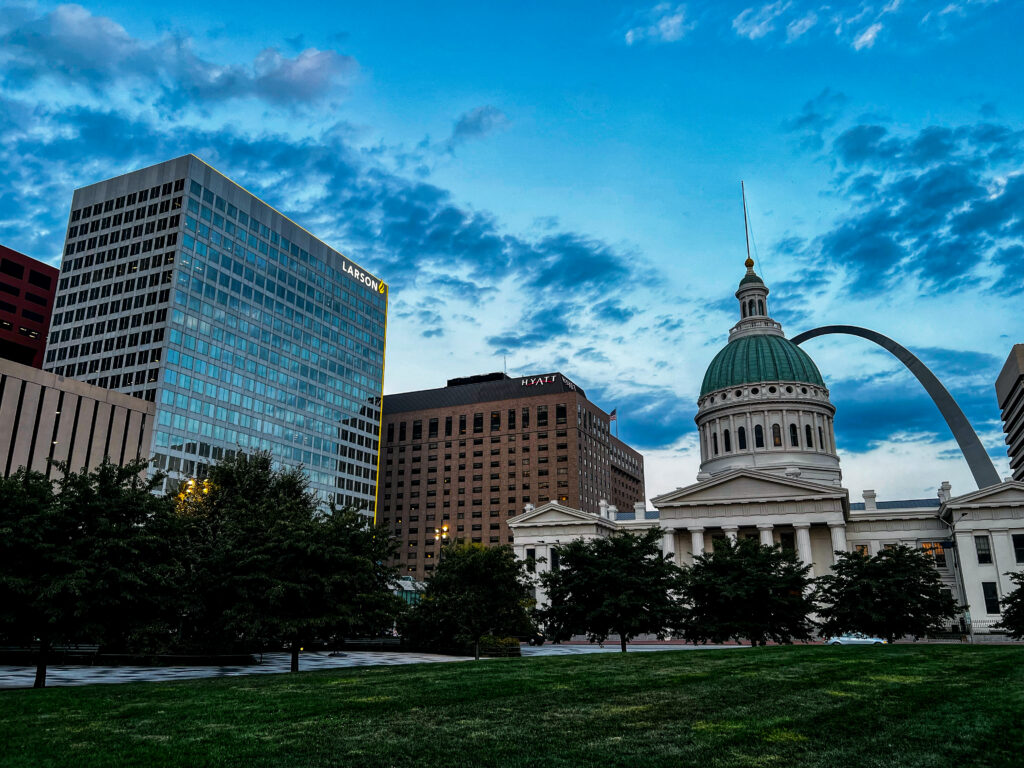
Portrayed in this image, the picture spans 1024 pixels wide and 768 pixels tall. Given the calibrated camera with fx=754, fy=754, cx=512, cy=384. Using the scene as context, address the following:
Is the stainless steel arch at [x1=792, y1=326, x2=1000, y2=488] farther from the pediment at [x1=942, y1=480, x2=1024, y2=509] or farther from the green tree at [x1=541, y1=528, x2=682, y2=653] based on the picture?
the green tree at [x1=541, y1=528, x2=682, y2=653]

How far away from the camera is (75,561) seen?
73.5 feet

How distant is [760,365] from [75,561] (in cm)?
9951

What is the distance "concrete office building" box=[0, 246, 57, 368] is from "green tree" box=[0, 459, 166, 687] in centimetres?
11662

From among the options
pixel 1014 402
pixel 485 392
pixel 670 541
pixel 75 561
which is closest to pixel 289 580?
pixel 75 561

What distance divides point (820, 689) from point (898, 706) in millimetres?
2345

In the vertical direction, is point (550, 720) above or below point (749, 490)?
below

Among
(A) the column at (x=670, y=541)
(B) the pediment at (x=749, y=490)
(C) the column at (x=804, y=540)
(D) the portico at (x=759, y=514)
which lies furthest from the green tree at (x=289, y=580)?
(C) the column at (x=804, y=540)

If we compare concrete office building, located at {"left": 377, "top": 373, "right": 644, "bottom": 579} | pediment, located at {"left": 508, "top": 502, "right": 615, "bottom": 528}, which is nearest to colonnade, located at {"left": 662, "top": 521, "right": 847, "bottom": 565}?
pediment, located at {"left": 508, "top": 502, "right": 615, "bottom": 528}

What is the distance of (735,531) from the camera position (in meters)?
82.7

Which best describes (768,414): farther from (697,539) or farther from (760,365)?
(697,539)

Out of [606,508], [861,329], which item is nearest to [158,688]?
[606,508]

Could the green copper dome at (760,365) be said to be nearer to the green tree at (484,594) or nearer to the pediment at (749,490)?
the pediment at (749,490)

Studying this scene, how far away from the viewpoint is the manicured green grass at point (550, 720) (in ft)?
35.7

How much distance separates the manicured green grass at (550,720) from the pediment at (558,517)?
227ft
